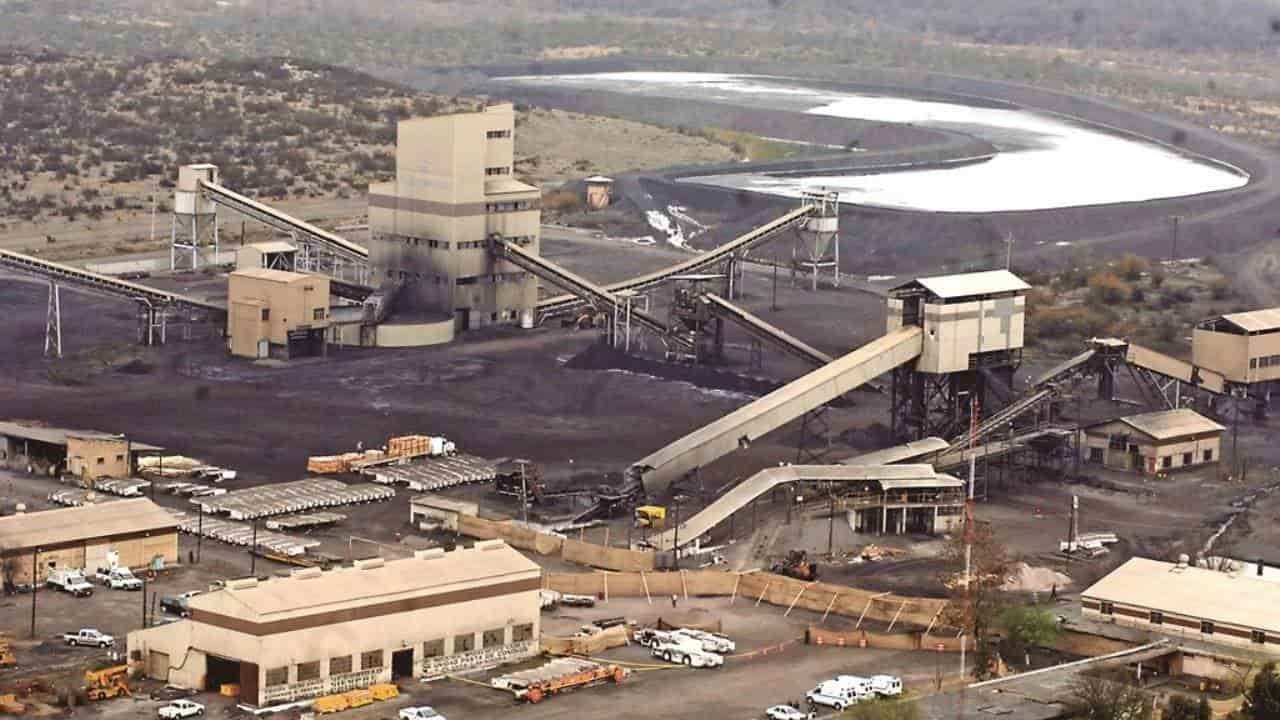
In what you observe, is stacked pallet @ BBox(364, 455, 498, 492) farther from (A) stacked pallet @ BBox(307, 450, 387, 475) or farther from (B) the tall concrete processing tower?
(B) the tall concrete processing tower

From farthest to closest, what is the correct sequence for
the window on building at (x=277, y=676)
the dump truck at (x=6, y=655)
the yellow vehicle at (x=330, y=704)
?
the dump truck at (x=6, y=655) → the window on building at (x=277, y=676) → the yellow vehicle at (x=330, y=704)

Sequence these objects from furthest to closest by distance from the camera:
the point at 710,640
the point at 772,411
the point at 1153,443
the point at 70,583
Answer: the point at 1153,443 → the point at 772,411 → the point at 70,583 → the point at 710,640

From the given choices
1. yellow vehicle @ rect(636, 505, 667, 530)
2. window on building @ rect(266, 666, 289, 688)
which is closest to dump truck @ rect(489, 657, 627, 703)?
window on building @ rect(266, 666, 289, 688)

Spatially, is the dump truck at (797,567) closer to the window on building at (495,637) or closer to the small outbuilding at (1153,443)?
the window on building at (495,637)

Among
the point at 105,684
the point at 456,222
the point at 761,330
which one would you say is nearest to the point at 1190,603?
the point at 105,684

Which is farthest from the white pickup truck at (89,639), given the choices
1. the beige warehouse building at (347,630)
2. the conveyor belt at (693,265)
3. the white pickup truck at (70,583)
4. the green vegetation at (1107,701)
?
the conveyor belt at (693,265)

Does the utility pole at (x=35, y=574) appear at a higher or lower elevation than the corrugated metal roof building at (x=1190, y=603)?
lower

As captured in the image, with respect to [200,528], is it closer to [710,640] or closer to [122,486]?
[122,486]
